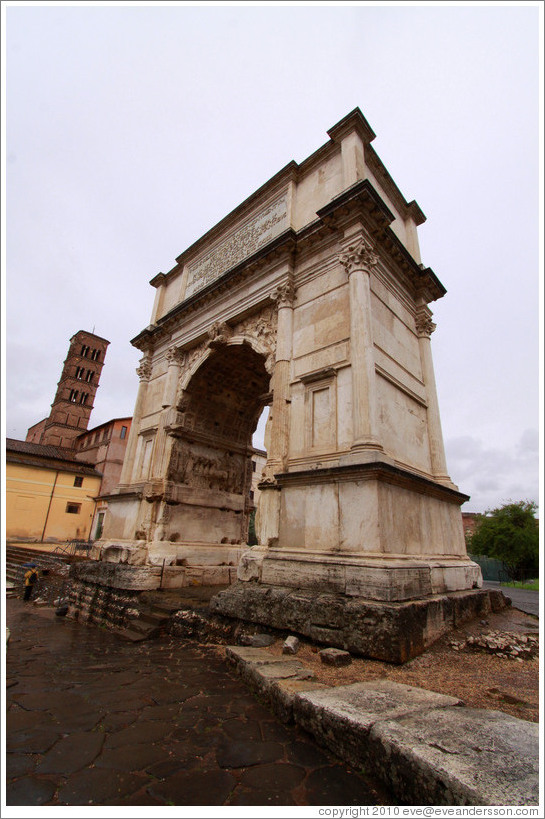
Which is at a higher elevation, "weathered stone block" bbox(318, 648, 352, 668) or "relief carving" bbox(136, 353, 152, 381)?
"relief carving" bbox(136, 353, 152, 381)

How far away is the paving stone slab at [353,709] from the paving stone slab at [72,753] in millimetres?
1462

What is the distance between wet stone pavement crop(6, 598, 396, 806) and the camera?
2.09 meters

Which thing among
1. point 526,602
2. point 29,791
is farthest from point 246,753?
point 526,602

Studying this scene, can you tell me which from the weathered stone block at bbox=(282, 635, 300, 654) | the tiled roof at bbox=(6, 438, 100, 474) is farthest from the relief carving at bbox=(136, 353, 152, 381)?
the tiled roof at bbox=(6, 438, 100, 474)

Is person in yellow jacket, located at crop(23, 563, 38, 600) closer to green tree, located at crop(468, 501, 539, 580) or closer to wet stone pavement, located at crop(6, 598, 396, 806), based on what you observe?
wet stone pavement, located at crop(6, 598, 396, 806)

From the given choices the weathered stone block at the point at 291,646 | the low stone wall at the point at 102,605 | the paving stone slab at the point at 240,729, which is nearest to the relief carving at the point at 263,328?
the weathered stone block at the point at 291,646

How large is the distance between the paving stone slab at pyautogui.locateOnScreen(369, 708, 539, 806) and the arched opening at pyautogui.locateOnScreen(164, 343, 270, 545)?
25.9 feet

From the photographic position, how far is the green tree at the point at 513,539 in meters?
28.5

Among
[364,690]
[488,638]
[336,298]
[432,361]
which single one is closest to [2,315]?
[364,690]

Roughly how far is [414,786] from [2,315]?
3.66 m

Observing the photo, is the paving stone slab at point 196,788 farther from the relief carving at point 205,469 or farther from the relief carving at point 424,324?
the relief carving at point 424,324

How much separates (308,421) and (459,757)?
5031 mm

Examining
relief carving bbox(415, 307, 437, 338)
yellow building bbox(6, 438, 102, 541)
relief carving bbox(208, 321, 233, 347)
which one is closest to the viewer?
relief carving bbox(415, 307, 437, 338)

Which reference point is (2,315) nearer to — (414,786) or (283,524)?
(414,786)
